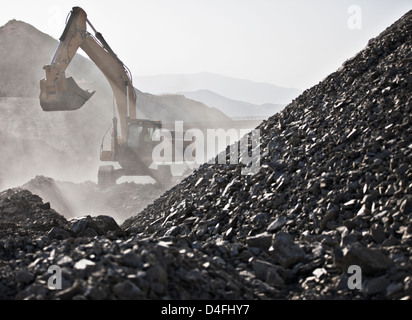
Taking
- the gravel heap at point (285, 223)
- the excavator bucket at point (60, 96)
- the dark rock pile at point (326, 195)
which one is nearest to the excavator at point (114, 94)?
the excavator bucket at point (60, 96)

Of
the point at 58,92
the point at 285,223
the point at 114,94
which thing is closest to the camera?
the point at 285,223

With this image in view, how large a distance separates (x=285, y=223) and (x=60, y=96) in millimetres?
8620

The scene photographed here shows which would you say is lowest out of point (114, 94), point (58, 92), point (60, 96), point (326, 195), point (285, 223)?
point (285, 223)

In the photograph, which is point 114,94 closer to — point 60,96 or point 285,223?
point 60,96

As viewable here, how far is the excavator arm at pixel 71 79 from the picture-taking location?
12930 mm

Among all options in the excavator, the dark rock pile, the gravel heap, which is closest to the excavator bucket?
the excavator

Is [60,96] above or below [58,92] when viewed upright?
below

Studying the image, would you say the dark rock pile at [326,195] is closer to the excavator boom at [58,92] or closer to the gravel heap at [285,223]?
the gravel heap at [285,223]

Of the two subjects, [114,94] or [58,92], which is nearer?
[58,92]

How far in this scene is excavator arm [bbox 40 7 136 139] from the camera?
1293 cm

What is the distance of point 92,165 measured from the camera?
3472cm

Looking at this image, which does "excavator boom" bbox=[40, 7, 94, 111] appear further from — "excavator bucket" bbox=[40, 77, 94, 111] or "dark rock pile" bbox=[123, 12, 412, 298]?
"dark rock pile" bbox=[123, 12, 412, 298]

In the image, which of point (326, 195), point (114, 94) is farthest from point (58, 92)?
point (326, 195)

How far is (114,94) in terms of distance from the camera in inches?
691
